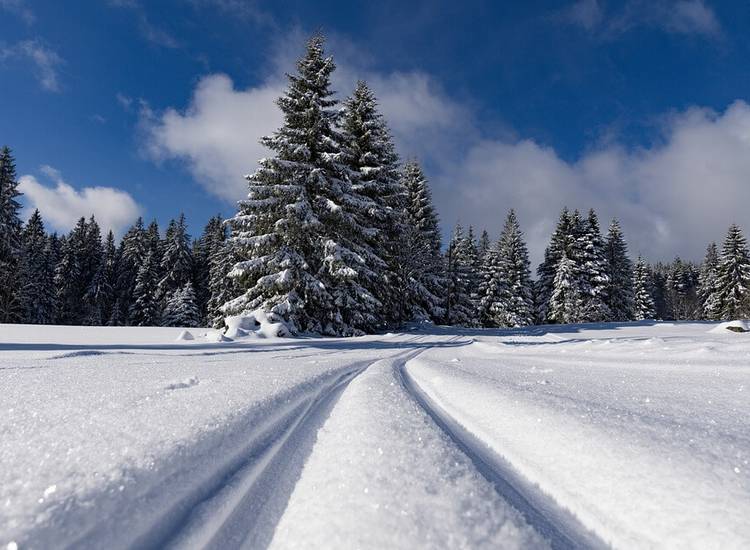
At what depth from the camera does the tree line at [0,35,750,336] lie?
12406mm

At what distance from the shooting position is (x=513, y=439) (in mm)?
1271

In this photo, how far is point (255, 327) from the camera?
980cm

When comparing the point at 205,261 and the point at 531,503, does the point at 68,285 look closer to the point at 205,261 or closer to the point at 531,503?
the point at 205,261

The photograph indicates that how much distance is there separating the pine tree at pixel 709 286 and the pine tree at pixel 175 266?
49.2m

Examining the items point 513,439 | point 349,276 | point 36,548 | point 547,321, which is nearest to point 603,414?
point 513,439

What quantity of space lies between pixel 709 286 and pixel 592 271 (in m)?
24.4

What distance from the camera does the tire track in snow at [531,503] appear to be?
74 centimetres

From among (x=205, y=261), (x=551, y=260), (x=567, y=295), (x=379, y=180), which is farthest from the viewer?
(x=205, y=261)

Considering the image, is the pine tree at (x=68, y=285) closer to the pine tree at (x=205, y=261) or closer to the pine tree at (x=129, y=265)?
the pine tree at (x=129, y=265)

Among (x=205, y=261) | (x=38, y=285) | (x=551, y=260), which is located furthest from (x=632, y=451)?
(x=205, y=261)

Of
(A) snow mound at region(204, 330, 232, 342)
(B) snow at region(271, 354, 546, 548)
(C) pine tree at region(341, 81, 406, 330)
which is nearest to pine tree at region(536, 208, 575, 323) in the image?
(C) pine tree at region(341, 81, 406, 330)

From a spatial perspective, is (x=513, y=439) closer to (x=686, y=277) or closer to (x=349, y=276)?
(x=349, y=276)

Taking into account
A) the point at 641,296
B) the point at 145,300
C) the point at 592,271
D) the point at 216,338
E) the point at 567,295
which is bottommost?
the point at 216,338

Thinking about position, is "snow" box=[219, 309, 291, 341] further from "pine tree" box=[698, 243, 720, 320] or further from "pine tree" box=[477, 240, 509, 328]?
"pine tree" box=[698, 243, 720, 320]
